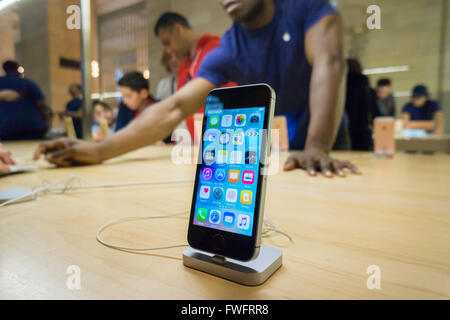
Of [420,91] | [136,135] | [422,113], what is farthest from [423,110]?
[136,135]

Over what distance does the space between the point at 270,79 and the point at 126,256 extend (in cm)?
89

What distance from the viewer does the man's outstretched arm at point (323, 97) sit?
755 millimetres

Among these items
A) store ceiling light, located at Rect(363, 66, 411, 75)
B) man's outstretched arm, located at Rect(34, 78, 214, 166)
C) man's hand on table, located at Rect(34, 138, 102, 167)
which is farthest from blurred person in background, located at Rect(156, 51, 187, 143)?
store ceiling light, located at Rect(363, 66, 411, 75)

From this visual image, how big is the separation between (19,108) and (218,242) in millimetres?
2710

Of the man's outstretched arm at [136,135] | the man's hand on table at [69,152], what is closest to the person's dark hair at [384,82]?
the man's outstretched arm at [136,135]

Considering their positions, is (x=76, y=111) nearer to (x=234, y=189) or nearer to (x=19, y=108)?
(x=19, y=108)

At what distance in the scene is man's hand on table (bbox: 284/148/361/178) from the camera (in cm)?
71

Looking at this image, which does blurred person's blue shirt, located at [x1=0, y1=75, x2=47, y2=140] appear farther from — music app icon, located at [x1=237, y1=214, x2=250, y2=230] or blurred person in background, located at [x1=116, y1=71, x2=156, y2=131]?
music app icon, located at [x1=237, y1=214, x2=250, y2=230]

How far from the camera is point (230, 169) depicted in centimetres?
25

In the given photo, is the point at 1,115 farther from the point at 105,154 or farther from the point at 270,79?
the point at 270,79

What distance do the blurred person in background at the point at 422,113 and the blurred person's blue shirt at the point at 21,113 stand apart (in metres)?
3.88

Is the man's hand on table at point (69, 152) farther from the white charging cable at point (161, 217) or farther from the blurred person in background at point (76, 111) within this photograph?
the blurred person in background at point (76, 111)
